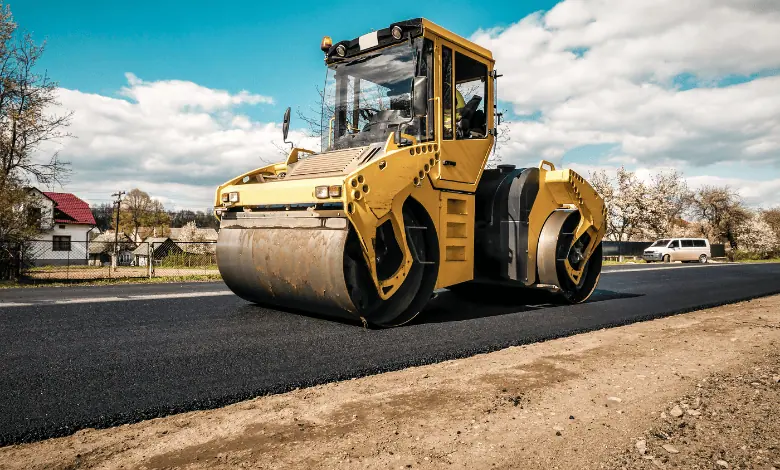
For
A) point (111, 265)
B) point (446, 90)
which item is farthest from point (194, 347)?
point (111, 265)

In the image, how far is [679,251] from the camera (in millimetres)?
30484

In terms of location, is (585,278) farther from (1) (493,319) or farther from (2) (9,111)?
(2) (9,111)

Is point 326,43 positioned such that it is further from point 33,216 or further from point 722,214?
point 722,214

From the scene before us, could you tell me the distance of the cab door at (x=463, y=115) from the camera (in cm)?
584

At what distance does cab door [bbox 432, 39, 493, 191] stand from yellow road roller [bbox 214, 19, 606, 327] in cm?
2

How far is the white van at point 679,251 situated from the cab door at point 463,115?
91.3 ft

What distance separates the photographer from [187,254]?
1905 centimetres

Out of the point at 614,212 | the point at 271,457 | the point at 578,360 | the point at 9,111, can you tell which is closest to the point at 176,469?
the point at 271,457

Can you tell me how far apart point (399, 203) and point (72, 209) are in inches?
1930

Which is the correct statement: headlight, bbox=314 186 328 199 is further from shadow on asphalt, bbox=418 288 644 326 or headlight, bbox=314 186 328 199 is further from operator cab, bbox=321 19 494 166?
shadow on asphalt, bbox=418 288 644 326

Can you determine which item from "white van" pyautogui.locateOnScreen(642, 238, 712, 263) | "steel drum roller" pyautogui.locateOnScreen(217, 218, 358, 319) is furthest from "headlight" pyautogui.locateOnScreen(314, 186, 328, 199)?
"white van" pyautogui.locateOnScreen(642, 238, 712, 263)

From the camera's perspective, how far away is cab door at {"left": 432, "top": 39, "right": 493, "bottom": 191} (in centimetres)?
584

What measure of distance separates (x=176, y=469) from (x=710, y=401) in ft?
9.95

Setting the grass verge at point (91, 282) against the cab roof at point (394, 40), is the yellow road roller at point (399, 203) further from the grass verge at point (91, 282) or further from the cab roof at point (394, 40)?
the grass verge at point (91, 282)
